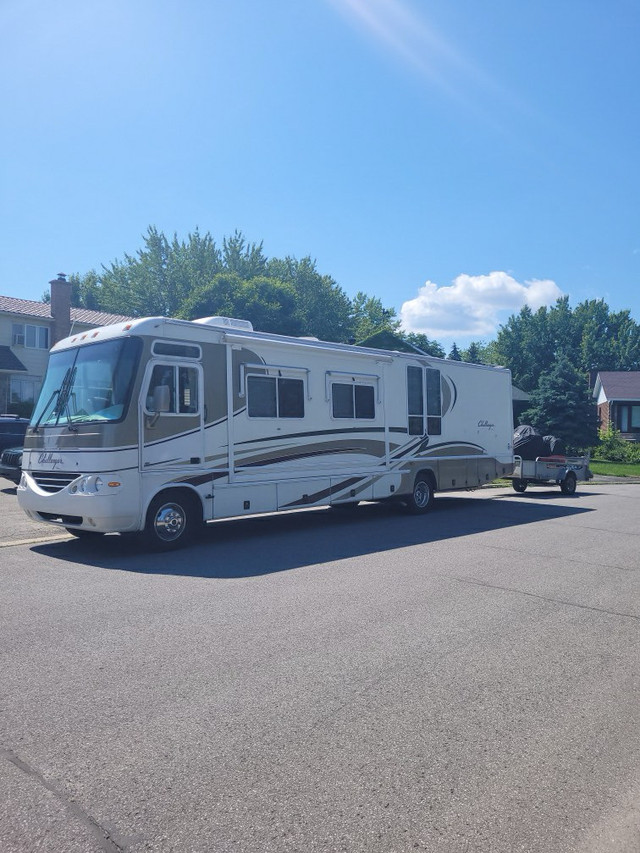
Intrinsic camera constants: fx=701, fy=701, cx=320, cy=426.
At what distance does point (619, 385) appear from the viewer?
51.0 m

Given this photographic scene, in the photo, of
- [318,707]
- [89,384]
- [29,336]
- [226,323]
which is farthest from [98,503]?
[29,336]

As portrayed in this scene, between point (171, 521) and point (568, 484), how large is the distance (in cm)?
1447

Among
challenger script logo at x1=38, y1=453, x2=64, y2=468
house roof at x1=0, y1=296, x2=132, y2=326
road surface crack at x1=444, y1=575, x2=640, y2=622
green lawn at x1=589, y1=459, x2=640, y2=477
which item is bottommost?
green lawn at x1=589, y1=459, x2=640, y2=477

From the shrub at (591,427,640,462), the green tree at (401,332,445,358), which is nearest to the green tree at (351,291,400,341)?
the green tree at (401,332,445,358)

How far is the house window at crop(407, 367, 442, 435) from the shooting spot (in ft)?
47.3

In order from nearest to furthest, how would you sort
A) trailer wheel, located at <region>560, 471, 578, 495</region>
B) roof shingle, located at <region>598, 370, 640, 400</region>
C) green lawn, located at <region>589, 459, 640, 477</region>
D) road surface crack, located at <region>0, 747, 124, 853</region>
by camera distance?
road surface crack, located at <region>0, 747, 124, 853</region>, trailer wheel, located at <region>560, 471, 578, 495</region>, green lawn, located at <region>589, 459, 640, 477</region>, roof shingle, located at <region>598, 370, 640, 400</region>

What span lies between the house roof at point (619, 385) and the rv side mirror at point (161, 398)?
45.2 m

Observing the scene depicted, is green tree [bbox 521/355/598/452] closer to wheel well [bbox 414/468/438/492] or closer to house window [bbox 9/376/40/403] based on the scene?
wheel well [bbox 414/468/438/492]

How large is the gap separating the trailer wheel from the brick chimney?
2590 centimetres

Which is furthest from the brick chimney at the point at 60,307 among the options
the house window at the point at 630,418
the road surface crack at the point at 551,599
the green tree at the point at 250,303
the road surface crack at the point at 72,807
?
the house window at the point at 630,418

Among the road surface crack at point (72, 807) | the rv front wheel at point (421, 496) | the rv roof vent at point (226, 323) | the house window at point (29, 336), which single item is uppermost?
the house window at point (29, 336)

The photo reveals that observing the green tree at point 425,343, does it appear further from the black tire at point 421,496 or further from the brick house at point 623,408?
the black tire at point 421,496

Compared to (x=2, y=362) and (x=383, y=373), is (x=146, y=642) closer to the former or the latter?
(x=383, y=373)

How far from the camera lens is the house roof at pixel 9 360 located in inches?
1314
